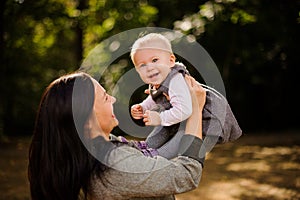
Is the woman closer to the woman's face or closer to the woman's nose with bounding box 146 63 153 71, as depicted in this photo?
the woman's face

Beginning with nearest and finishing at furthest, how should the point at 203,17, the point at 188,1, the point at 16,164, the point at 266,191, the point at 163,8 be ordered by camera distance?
1. the point at 266,191
2. the point at 203,17
3. the point at 16,164
4. the point at 188,1
5. the point at 163,8

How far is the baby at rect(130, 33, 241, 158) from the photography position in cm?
214

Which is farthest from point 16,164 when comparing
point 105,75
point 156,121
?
point 156,121

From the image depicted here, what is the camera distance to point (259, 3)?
902 centimetres

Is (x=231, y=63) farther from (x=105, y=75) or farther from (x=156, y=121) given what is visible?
(x=156, y=121)

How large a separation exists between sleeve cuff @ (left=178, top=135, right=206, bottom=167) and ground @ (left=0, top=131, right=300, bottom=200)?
3820 millimetres

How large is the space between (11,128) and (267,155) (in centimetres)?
557

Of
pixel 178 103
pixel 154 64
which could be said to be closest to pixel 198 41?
pixel 154 64

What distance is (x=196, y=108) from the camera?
6.88 feet

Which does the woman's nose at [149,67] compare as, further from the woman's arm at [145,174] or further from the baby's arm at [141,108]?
the woman's arm at [145,174]

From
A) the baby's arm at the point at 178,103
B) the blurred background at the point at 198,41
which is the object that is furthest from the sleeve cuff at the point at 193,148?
the blurred background at the point at 198,41

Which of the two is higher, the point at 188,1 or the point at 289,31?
the point at 188,1

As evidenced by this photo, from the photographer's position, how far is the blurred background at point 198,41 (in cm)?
947

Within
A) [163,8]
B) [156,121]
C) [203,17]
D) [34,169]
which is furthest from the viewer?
[163,8]
